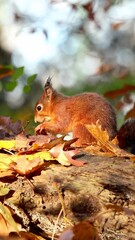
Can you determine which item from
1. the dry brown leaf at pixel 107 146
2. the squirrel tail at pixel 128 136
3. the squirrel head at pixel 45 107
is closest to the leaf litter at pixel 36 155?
the dry brown leaf at pixel 107 146

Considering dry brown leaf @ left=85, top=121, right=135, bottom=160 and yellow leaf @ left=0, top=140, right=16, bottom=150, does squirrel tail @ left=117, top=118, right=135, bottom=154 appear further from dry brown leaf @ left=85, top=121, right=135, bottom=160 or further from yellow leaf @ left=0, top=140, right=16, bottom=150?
yellow leaf @ left=0, top=140, right=16, bottom=150

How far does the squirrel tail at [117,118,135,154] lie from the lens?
219 centimetres

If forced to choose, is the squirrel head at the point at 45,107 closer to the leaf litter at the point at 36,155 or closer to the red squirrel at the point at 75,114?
the red squirrel at the point at 75,114

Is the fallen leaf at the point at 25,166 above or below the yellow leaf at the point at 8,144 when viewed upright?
above

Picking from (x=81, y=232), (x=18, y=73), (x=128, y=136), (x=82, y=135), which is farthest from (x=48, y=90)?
(x=81, y=232)

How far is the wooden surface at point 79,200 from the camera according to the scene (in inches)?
58.1

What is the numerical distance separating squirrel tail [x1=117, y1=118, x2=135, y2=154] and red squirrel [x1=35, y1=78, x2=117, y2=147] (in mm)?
239

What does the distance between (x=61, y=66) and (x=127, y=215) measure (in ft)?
23.8

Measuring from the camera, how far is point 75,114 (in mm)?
2873

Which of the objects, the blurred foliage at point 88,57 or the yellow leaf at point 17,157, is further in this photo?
the blurred foliage at point 88,57

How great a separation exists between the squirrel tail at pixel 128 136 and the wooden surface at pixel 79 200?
0.51m

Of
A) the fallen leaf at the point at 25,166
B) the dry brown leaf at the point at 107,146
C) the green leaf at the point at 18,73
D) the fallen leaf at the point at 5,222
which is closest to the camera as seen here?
the fallen leaf at the point at 5,222

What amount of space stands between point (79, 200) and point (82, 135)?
3.72ft

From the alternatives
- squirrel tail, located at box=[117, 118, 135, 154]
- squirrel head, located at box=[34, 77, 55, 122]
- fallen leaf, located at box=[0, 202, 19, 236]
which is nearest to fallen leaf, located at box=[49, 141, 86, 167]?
fallen leaf, located at box=[0, 202, 19, 236]
